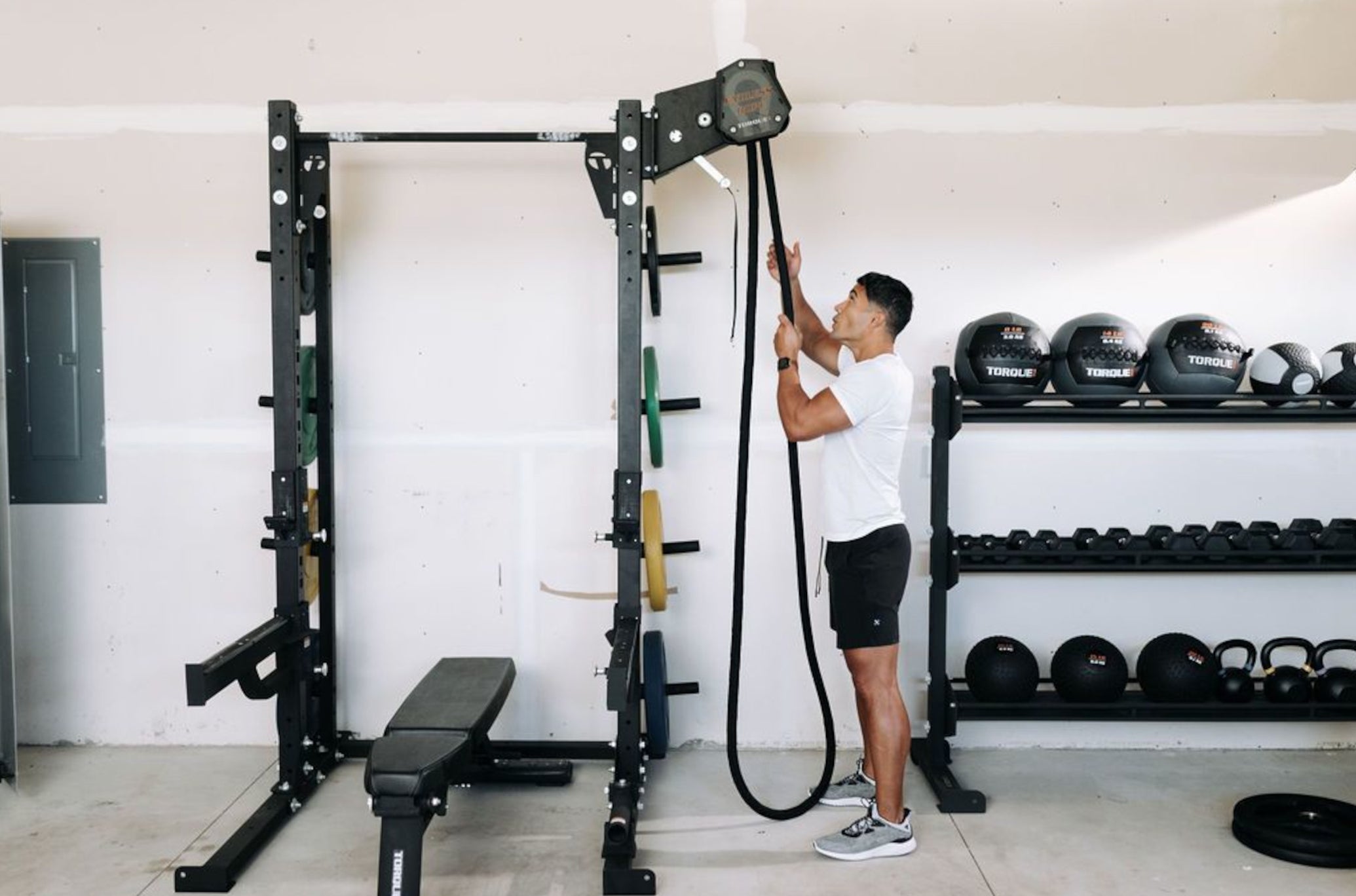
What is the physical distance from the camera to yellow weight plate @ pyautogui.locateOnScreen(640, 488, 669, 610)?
113 inches

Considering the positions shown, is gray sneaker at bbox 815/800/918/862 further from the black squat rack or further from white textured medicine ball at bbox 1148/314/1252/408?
white textured medicine ball at bbox 1148/314/1252/408

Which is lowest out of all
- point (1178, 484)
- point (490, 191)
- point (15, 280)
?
point (1178, 484)

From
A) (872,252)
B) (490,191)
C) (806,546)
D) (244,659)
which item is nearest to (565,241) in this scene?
(490,191)

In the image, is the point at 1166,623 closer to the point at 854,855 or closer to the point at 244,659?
the point at 854,855

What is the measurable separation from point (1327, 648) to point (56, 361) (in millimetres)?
4096

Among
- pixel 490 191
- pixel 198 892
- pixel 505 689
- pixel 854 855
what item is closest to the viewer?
pixel 198 892

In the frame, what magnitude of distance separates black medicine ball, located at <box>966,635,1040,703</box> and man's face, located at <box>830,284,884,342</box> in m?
1.08

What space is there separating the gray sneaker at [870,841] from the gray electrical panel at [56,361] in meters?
2.55

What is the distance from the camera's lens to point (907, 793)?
9.95 feet

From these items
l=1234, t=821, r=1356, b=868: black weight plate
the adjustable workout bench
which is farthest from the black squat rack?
l=1234, t=821, r=1356, b=868: black weight plate

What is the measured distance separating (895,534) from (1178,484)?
126 cm

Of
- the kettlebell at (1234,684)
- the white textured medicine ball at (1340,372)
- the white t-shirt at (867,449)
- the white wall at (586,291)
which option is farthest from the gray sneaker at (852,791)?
the white textured medicine ball at (1340,372)

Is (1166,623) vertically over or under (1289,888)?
over

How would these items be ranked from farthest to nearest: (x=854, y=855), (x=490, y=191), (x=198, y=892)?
1. (x=490, y=191)
2. (x=854, y=855)
3. (x=198, y=892)
